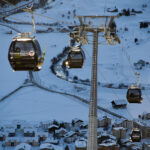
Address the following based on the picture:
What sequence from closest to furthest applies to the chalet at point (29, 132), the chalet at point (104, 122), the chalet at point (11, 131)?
the chalet at point (29, 132)
the chalet at point (11, 131)
the chalet at point (104, 122)

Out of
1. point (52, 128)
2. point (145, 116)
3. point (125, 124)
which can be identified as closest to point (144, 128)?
point (125, 124)

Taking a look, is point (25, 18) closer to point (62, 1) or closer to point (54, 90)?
point (62, 1)

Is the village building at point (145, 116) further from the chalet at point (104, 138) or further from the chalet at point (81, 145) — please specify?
the chalet at point (81, 145)

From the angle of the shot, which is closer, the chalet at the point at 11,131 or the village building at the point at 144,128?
the chalet at the point at 11,131

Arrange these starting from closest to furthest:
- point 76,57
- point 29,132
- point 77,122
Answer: point 76,57 → point 29,132 → point 77,122

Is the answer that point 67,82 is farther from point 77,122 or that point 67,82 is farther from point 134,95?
point 134,95

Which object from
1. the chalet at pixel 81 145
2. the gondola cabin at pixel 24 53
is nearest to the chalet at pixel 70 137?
the chalet at pixel 81 145

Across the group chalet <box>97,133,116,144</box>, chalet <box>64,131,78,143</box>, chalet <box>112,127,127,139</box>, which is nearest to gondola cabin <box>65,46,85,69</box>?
chalet <box>97,133,116,144</box>

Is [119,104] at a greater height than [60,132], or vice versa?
[119,104]

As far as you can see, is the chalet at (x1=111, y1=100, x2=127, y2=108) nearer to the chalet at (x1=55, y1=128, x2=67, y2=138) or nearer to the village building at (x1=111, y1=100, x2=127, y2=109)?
the village building at (x1=111, y1=100, x2=127, y2=109)
